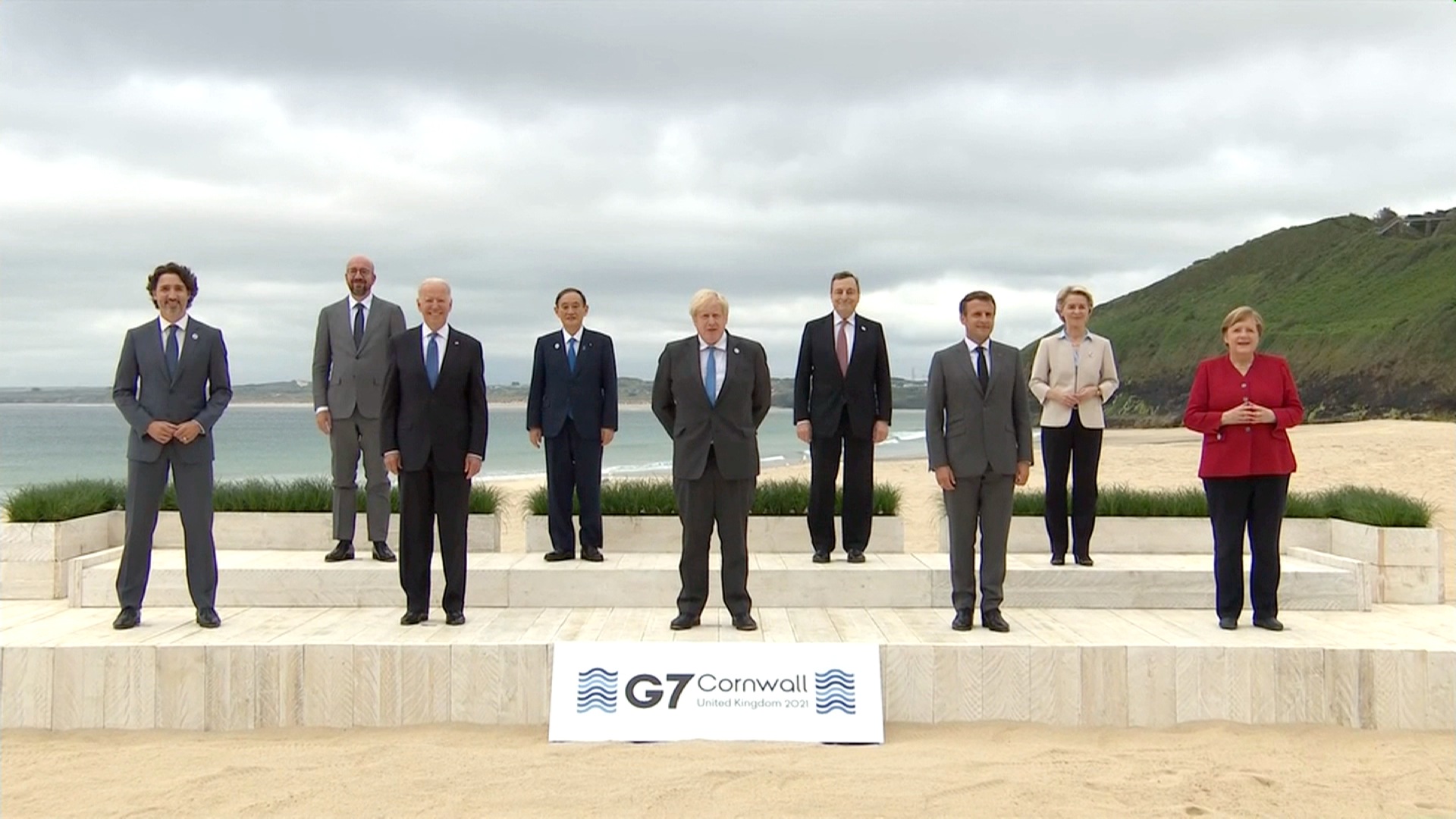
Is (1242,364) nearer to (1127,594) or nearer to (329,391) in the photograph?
(1127,594)

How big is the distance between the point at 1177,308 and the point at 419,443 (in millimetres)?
70758

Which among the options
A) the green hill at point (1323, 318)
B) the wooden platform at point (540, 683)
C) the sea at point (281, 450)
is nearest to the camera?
the wooden platform at point (540, 683)

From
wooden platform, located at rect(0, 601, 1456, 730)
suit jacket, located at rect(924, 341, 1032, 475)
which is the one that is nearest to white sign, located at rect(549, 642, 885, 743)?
wooden platform, located at rect(0, 601, 1456, 730)

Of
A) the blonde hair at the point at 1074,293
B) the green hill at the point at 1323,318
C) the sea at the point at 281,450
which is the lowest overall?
the sea at the point at 281,450

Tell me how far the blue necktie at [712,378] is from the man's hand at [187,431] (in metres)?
2.48

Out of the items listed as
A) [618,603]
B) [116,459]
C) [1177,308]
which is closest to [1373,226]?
[1177,308]

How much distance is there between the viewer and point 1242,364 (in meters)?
5.14

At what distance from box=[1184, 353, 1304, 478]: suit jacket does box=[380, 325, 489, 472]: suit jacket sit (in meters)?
3.49

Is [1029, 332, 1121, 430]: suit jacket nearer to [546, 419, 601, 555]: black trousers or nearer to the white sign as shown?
the white sign

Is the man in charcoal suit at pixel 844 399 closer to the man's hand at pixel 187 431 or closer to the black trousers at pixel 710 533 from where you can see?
the black trousers at pixel 710 533

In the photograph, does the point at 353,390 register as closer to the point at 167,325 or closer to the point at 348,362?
the point at 348,362

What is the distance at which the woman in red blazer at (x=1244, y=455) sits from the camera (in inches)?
196

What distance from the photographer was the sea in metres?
31.0

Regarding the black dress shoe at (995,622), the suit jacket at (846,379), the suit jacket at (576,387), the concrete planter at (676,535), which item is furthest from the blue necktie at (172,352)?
the black dress shoe at (995,622)
